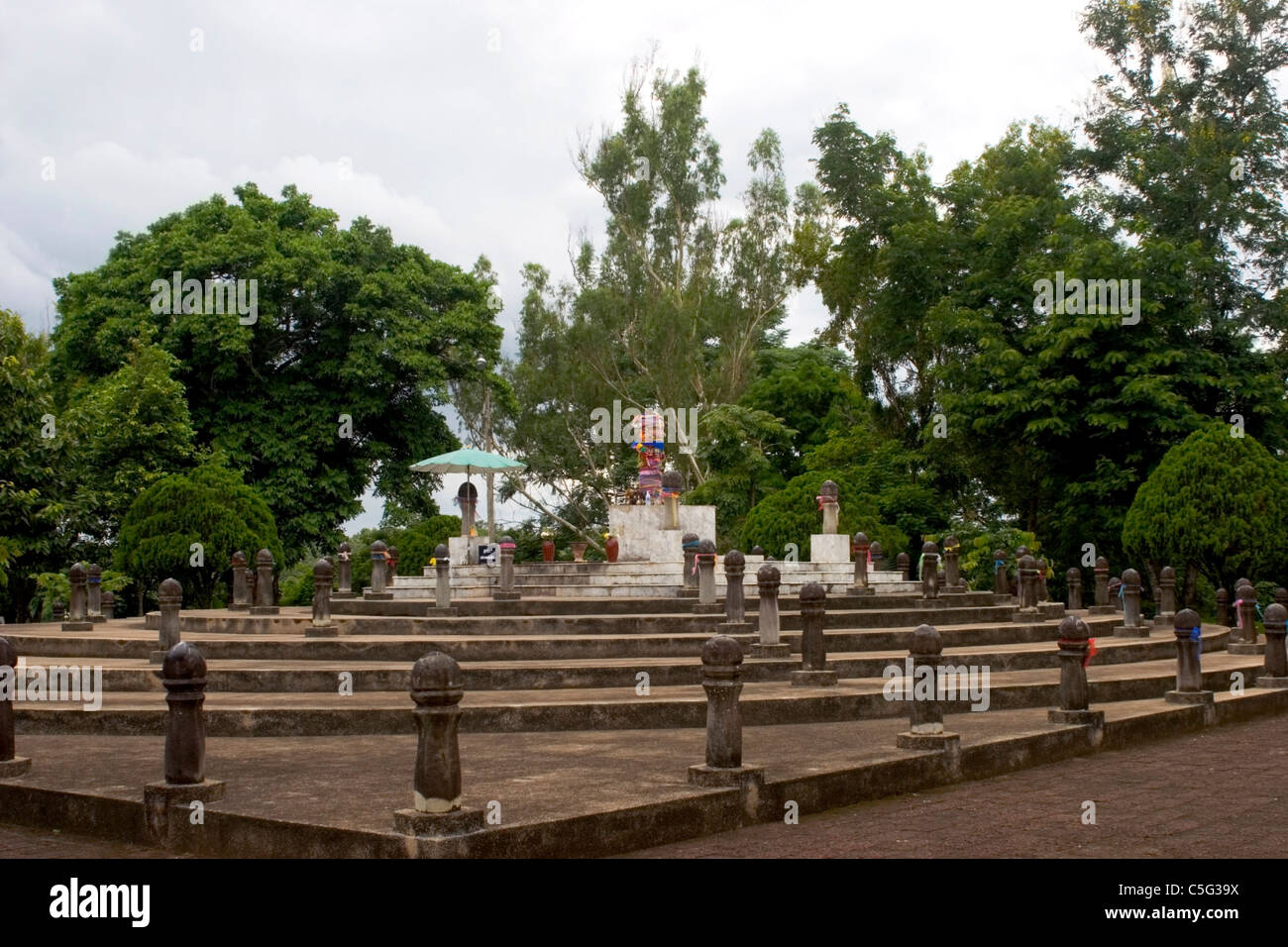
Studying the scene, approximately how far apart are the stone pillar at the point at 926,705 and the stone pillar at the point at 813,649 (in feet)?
9.29

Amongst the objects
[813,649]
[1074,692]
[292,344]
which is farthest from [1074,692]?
[292,344]

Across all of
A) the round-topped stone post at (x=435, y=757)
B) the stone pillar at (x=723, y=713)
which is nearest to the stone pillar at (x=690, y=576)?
the stone pillar at (x=723, y=713)

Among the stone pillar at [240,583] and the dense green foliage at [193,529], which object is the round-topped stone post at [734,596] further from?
the dense green foliage at [193,529]

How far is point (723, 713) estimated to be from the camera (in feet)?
24.9

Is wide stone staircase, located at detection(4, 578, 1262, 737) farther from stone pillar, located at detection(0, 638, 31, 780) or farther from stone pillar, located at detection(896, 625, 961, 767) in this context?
stone pillar, located at detection(0, 638, 31, 780)

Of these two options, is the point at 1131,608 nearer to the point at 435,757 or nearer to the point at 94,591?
the point at 435,757

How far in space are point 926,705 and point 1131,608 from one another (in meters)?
9.57

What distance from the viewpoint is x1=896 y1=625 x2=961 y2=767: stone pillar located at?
881 cm

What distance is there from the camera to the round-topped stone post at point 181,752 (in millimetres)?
6969

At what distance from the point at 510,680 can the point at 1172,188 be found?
25.4 meters

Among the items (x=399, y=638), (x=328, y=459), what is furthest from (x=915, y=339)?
(x=399, y=638)

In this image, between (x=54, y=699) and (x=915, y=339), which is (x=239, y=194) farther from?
(x=54, y=699)

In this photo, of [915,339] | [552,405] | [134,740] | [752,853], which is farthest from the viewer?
[552,405]

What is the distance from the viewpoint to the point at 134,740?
10109 mm
